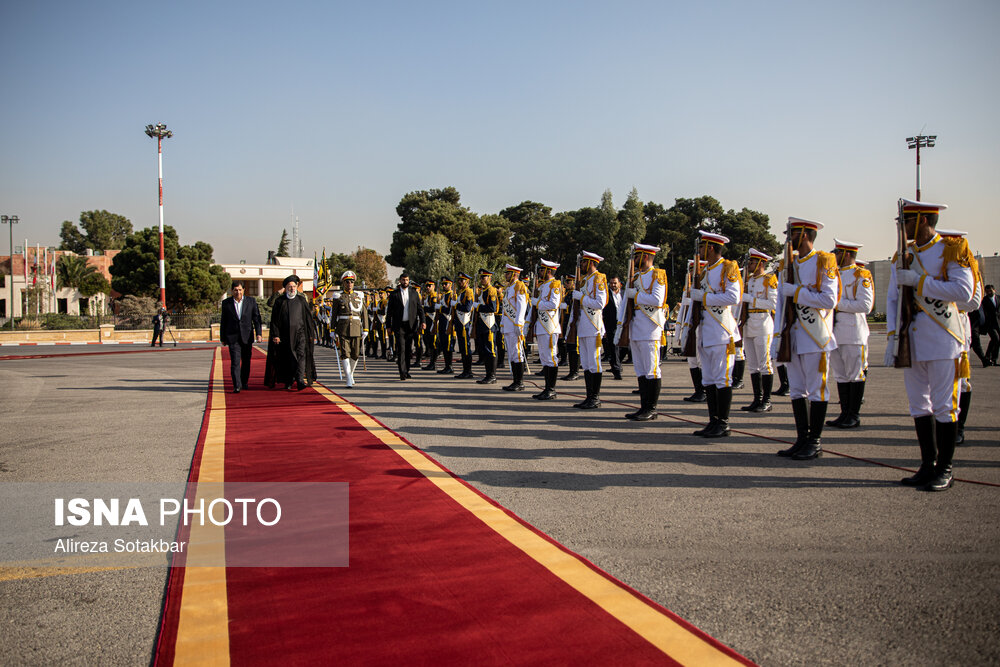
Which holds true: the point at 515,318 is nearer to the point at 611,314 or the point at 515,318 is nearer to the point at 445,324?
the point at 611,314

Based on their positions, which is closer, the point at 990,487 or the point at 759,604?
the point at 759,604

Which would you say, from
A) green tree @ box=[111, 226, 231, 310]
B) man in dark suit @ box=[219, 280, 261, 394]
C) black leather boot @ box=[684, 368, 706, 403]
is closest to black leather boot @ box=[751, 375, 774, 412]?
black leather boot @ box=[684, 368, 706, 403]

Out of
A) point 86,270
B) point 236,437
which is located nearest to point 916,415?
point 236,437

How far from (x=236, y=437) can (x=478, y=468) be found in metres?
3.13

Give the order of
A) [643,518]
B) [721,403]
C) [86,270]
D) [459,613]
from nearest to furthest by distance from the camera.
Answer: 1. [459,613]
2. [643,518]
3. [721,403]
4. [86,270]

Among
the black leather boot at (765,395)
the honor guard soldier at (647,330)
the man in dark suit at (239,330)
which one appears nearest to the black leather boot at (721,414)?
the honor guard soldier at (647,330)

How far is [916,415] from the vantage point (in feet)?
17.0

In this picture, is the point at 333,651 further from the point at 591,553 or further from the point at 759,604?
the point at 759,604

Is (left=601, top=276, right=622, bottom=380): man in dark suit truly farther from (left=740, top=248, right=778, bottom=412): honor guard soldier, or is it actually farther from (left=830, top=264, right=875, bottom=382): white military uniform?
(left=830, top=264, right=875, bottom=382): white military uniform

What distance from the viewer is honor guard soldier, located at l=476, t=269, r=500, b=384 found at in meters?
13.0

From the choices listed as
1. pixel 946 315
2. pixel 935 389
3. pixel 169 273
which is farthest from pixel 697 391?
pixel 169 273

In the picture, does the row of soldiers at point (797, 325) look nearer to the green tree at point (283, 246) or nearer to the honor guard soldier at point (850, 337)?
the honor guard soldier at point (850, 337)

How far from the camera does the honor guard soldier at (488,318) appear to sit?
1300 centimetres

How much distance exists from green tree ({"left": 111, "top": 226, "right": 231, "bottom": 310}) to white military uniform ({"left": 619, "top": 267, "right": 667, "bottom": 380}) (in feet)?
178
